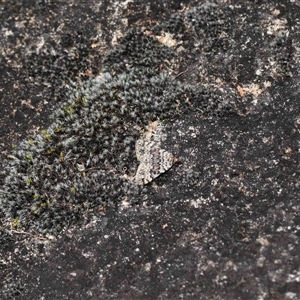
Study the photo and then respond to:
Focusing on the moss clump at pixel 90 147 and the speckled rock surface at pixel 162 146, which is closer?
the speckled rock surface at pixel 162 146

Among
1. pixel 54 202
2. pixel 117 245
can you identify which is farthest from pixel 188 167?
pixel 54 202

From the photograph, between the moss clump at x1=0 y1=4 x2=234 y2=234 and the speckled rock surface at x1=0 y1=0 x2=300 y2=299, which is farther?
the moss clump at x1=0 y1=4 x2=234 y2=234

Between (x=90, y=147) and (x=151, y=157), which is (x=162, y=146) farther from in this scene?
(x=90, y=147)

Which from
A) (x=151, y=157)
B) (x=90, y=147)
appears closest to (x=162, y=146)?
(x=151, y=157)

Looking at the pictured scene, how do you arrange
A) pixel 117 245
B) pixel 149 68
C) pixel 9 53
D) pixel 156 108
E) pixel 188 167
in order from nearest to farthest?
pixel 117 245 → pixel 188 167 → pixel 156 108 → pixel 149 68 → pixel 9 53

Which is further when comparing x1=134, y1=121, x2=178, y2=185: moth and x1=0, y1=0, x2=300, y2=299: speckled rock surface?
x1=134, y1=121, x2=178, y2=185: moth

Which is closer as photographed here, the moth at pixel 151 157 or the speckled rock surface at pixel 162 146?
the speckled rock surface at pixel 162 146

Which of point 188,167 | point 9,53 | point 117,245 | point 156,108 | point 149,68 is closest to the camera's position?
point 117,245

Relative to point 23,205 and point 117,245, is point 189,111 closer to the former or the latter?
point 117,245

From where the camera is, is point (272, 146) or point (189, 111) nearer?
point (272, 146)
